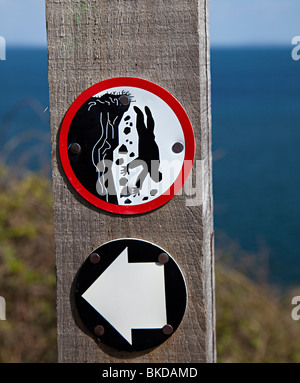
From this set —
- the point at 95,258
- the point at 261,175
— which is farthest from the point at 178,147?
the point at 261,175

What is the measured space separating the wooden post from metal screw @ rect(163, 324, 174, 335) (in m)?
0.03

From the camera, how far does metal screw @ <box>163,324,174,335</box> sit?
131cm

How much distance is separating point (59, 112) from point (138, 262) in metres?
0.42

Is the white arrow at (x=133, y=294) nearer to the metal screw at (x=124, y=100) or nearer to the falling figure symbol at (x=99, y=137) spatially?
the falling figure symbol at (x=99, y=137)

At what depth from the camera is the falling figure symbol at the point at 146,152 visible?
127cm

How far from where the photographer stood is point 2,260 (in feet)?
11.2

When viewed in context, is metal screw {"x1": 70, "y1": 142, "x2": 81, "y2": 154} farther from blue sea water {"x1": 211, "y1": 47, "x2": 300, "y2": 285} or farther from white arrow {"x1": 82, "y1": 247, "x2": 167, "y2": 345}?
blue sea water {"x1": 211, "y1": 47, "x2": 300, "y2": 285}

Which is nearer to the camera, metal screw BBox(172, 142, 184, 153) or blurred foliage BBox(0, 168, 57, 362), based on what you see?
metal screw BBox(172, 142, 184, 153)

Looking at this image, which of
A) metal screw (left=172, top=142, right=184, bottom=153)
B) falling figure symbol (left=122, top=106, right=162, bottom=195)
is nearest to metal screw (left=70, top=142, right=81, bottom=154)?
falling figure symbol (left=122, top=106, right=162, bottom=195)

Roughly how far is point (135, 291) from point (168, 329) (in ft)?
0.41

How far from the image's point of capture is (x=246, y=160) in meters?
13.7

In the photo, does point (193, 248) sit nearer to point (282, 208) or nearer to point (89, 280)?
point (89, 280)

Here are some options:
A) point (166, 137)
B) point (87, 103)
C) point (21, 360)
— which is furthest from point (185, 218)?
point (21, 360)

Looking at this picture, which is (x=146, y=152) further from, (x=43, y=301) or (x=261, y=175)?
(x=261, y=175)
